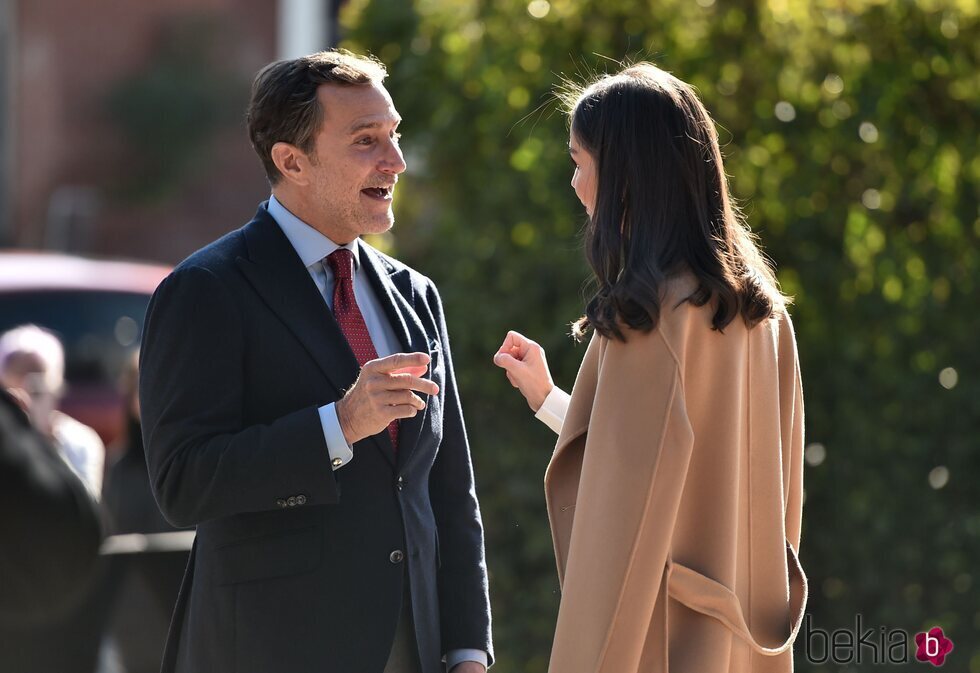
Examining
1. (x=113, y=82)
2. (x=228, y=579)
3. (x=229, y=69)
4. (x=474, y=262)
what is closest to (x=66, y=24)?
(x=113, y=82)

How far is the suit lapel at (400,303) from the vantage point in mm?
2832

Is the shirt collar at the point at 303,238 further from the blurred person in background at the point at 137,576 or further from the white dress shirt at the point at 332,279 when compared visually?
the blurred person in background at the point at 137,576

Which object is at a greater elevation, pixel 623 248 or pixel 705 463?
pixel 623 248

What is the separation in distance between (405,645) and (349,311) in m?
0.67

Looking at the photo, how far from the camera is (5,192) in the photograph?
2067 centimetres

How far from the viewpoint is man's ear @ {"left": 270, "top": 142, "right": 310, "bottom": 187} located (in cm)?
279

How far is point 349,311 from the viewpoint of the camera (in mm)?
2793

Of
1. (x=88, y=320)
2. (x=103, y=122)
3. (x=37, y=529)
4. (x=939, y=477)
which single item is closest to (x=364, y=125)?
(x=37, y=529)

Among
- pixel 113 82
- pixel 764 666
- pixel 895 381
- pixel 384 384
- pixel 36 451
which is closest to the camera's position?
pixel 384 384

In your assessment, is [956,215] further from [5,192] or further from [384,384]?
[5,192]

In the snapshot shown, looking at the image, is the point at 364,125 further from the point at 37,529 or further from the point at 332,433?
the point at 37,529

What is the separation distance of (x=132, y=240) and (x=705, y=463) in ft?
62.6

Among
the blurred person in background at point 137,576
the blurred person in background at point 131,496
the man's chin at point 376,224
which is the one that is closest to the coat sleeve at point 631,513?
the man's chin at point 376,224

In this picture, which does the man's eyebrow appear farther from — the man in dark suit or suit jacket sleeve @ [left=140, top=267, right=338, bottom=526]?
suit jacket sleeve @ [left=140, top=267, right=338, bottom=526]
